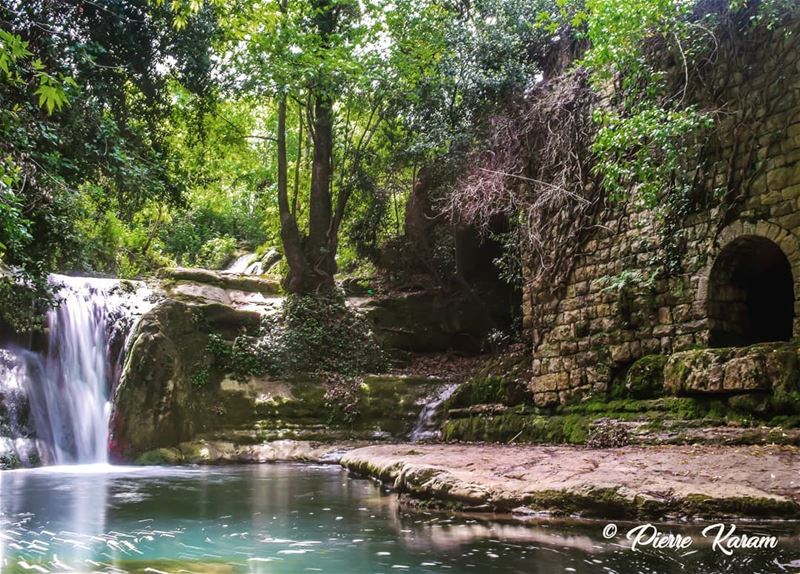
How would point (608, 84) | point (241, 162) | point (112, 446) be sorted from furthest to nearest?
point (241, 162), point (112, 446), point (608, 84)

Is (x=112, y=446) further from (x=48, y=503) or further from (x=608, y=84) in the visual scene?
(x=608, y=84)

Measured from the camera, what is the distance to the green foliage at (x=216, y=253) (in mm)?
24734

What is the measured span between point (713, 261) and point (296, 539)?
5.83 m

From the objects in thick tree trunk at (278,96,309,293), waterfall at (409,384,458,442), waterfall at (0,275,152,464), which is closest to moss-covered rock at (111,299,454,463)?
waterfall at (409,384,458,442)

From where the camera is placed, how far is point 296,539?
13.1ft

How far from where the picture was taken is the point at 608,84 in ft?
30.5

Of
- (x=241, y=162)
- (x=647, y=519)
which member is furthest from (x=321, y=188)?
(x=647, y=519)

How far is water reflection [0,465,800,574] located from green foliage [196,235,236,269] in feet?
62.1

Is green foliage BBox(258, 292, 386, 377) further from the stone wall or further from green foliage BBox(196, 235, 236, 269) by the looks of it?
green foliage BBox(196, 235, 236, 269)

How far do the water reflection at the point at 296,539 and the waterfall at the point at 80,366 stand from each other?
462 centimetres

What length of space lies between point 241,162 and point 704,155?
41.3 feet

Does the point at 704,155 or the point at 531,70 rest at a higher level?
the point at 531,70

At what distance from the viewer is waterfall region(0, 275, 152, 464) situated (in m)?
10.7

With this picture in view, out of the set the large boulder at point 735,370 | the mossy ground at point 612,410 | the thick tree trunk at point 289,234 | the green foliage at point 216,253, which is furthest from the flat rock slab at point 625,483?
the green foliage at point 216,253
